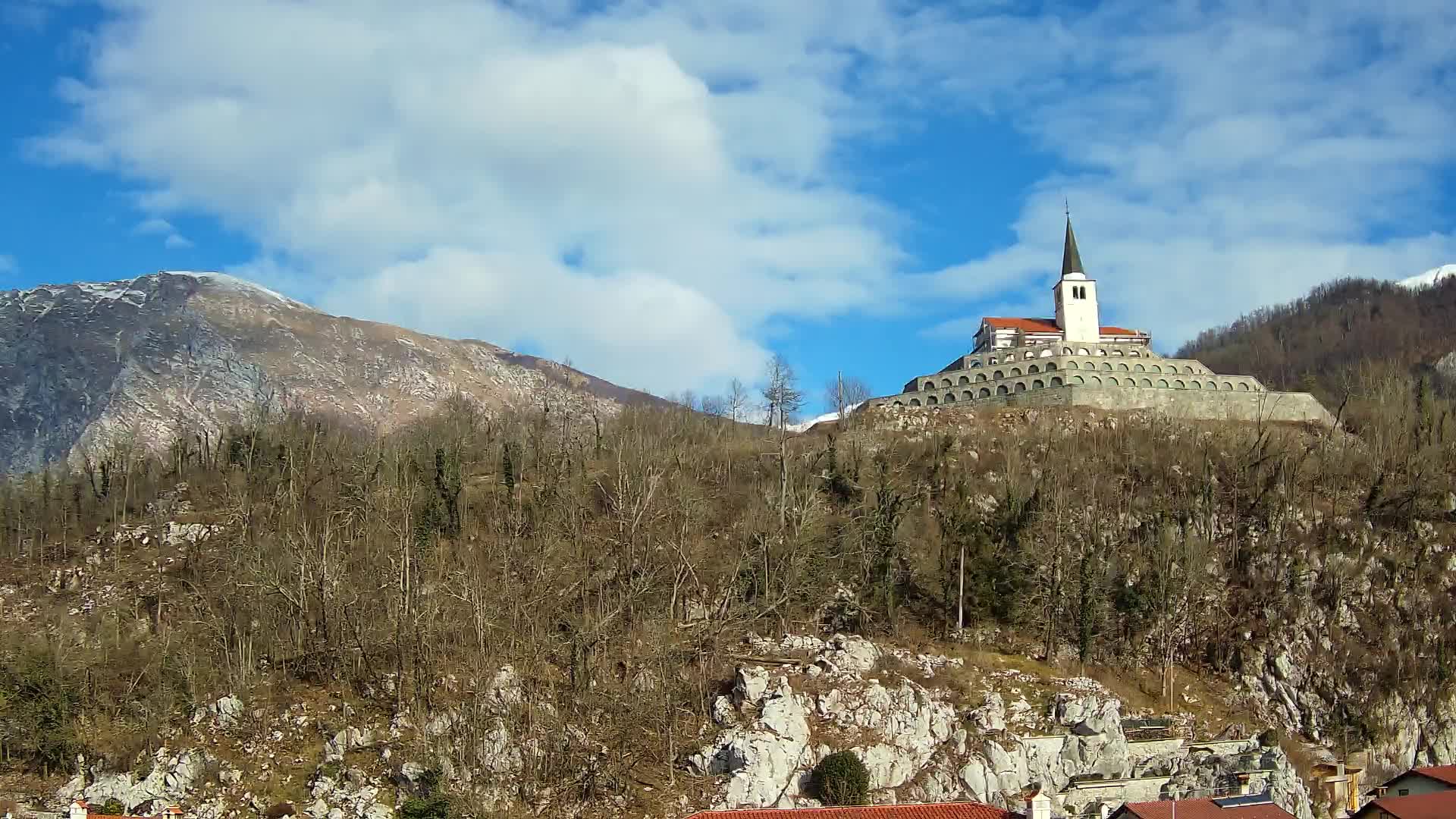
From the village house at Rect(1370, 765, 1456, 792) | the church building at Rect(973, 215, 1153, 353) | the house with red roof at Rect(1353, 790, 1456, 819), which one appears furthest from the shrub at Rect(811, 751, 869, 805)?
the church building at Rect(973, 215, 1153, 353)

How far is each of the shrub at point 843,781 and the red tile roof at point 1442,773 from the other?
61.8ft

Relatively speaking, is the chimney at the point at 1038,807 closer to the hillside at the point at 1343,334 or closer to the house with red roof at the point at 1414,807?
the house with red roof at the point at 1414,807

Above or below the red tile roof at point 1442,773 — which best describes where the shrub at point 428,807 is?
below

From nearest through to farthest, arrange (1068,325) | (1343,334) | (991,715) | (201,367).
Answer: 1. (991,715)
2. (1068,325)
3. (201,367)
4. (1343,334)

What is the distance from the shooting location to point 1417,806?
36.3 m

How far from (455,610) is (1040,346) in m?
49.3

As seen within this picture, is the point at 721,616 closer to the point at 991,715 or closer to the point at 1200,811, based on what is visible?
the point at 991,715

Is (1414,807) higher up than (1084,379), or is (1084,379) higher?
(1084,379)

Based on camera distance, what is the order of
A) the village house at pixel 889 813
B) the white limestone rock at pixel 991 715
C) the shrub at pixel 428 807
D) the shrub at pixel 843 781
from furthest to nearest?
the white limestone rock at pixel 991 715 → the shrub at pixel 843 781 → the shrub at pixel 428 807 → the village house at pixel 889 813

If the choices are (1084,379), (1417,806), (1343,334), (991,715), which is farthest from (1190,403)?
(1343,334)

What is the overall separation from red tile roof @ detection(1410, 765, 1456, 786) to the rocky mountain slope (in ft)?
246

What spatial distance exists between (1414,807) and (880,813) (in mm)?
15295

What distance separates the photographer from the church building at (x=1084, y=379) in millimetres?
77312

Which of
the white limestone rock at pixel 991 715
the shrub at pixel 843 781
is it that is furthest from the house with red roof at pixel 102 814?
the white limestone rock at pixel 991 715
